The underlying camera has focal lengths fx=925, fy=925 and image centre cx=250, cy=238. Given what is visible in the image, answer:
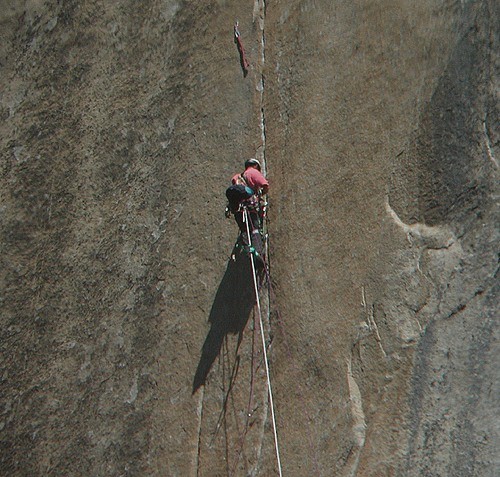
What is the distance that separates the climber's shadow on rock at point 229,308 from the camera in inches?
233

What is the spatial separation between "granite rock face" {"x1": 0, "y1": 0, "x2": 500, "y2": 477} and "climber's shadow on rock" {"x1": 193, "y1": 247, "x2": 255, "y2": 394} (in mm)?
15

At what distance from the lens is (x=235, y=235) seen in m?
5.97

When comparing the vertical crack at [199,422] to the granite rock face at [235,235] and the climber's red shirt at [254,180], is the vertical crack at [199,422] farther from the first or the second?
the climber's red shirt at [254,180]

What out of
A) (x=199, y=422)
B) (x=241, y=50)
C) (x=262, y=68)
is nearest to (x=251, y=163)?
(x=262, y=68)

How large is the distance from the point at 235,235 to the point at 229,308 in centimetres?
47

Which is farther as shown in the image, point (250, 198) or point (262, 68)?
point (262, 68)

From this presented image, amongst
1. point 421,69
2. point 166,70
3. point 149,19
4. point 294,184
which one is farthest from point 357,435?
point 149,19

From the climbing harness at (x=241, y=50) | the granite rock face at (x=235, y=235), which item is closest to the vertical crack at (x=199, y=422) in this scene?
the granite rock face at (x=235, y=235)

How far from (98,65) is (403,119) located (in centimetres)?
221

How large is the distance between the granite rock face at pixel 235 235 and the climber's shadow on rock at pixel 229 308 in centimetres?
1

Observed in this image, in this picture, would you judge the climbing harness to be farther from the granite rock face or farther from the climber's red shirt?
the climber's red shirt

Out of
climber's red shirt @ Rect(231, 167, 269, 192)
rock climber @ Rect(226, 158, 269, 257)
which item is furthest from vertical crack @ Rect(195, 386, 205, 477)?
climber's red shirt @ Rect(231, 167, 269, 192)

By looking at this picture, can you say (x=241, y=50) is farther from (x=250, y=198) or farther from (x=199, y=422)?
(x=199, y=422)

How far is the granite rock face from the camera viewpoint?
520 centimetres
